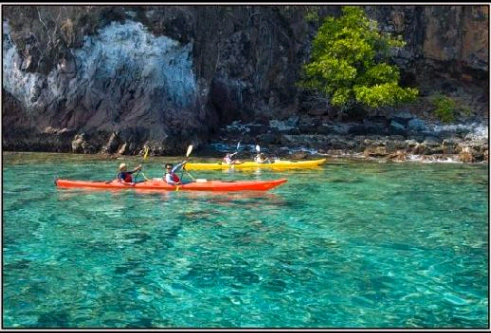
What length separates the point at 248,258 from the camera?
998cm

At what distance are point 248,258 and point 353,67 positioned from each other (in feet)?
83.9

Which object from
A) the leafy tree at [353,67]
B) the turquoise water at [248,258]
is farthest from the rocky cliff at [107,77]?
the turquoise water at [248,258]

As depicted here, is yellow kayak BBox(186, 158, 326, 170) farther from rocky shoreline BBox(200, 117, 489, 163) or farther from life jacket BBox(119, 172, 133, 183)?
life jacket BBox(119, 172, 133, 183)

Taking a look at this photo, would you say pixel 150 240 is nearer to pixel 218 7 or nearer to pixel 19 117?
pixel 19 117

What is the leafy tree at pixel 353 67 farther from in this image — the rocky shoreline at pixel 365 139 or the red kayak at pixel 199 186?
the red kayak at pixel 199 186

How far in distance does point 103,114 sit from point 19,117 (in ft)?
16.9

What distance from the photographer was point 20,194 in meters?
16.1

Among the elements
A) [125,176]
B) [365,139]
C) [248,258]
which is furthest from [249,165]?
[248,258]

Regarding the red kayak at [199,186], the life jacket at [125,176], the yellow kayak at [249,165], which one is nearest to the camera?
the red kayak at [199,186]

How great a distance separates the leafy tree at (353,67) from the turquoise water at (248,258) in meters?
15.3

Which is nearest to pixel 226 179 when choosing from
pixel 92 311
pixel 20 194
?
pixel 20 194

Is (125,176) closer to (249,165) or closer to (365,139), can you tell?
(249,165)

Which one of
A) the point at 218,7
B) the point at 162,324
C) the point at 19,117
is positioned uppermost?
the point at 218,7

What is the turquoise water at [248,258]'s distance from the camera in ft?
24.5
